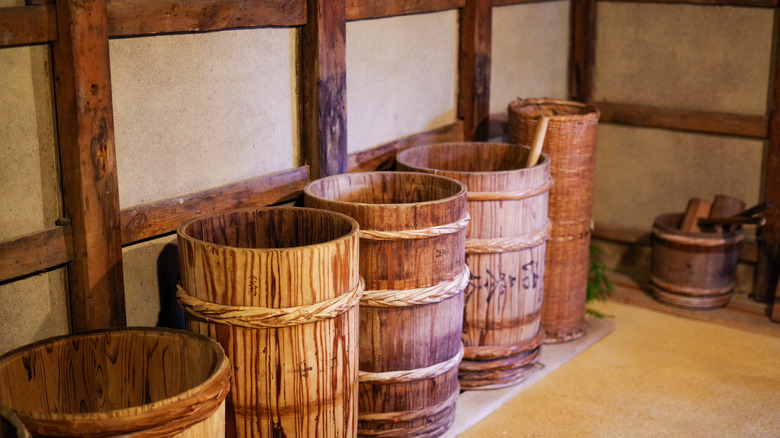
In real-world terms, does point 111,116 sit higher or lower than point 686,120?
higher

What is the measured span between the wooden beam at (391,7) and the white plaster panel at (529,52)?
529 millimetres

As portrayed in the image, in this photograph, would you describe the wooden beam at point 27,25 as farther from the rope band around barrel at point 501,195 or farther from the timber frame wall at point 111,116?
the rope band around barrel at point 501,195

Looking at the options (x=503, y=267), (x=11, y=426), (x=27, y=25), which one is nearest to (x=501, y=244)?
(x=503, y=267)

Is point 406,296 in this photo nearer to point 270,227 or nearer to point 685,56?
point 270,227

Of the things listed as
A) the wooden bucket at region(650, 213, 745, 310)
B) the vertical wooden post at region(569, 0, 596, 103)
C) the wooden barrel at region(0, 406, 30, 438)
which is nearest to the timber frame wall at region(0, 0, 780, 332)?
the wooden barrel at region(0, 406, 30, 438)

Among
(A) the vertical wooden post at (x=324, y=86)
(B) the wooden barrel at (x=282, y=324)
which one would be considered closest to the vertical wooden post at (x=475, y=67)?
(A) the vertical wooden post at (x=324, y=86)

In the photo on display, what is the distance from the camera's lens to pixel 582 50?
534 cm

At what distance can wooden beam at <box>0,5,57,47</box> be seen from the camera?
2.46 m

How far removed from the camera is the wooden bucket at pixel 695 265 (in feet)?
15.3

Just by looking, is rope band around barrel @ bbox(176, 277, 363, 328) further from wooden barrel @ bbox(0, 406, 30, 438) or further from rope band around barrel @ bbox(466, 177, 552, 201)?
rope band around barrel @ bbox(466, 177, 552, 201)

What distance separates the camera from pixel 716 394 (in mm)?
3840

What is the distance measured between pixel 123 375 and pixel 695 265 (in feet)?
10.7

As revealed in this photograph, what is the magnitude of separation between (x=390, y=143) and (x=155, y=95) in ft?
4.53

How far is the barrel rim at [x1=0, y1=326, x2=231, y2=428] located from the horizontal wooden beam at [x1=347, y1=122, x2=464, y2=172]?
1.52 meters
